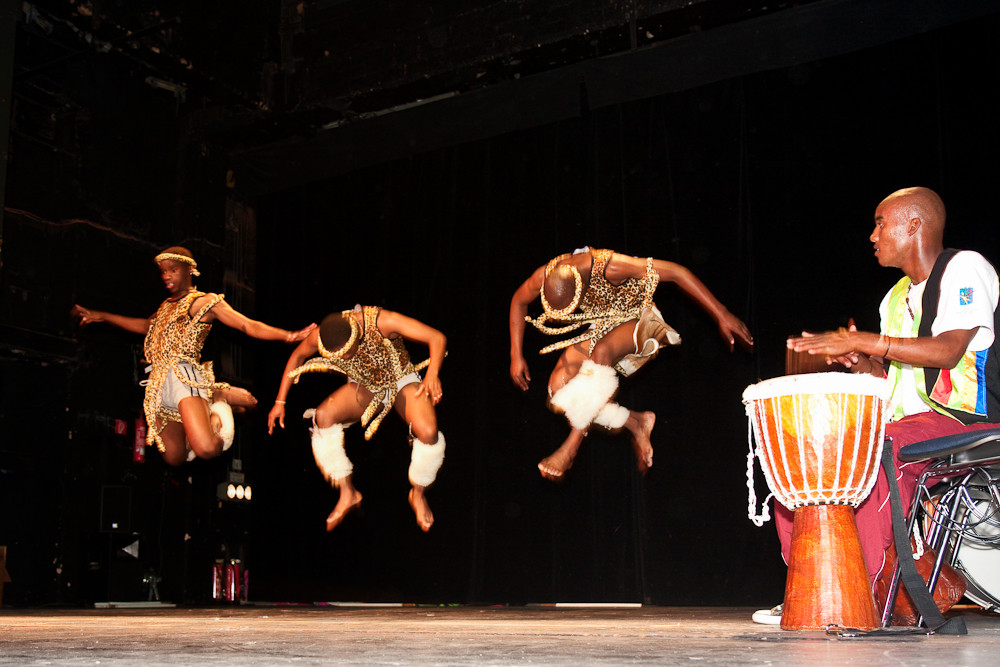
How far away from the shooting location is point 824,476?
2590 millimetres

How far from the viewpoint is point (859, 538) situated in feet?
8.70

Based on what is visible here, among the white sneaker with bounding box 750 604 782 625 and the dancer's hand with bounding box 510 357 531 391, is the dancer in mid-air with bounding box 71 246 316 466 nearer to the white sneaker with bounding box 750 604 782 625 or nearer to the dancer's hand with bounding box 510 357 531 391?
the dancer's hand with bounding box 510 357 531 391

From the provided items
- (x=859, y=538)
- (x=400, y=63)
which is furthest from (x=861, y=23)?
(x=859, y=538)

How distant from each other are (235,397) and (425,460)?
4.55ft

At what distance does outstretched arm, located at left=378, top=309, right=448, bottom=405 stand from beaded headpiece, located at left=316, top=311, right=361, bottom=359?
16 cm

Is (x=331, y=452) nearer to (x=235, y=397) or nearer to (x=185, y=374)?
(x=235, y=397)

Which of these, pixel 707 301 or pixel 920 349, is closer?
pixel 920 349

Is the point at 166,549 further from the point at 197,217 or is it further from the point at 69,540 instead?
the point at 197,217

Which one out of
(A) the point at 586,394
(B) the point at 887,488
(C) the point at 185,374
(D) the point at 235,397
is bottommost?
(B) the point at 887,488

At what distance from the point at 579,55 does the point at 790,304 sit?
221 centimetres

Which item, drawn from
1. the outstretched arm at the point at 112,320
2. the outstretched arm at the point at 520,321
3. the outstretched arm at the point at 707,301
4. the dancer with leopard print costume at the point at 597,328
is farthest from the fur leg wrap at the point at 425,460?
the outstretched arm at the point at 112,320

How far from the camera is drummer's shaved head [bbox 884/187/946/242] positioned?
294 cm

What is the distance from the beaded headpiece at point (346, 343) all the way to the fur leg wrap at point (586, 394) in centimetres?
133

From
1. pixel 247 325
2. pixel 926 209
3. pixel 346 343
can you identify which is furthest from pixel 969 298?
pixel 247 325
